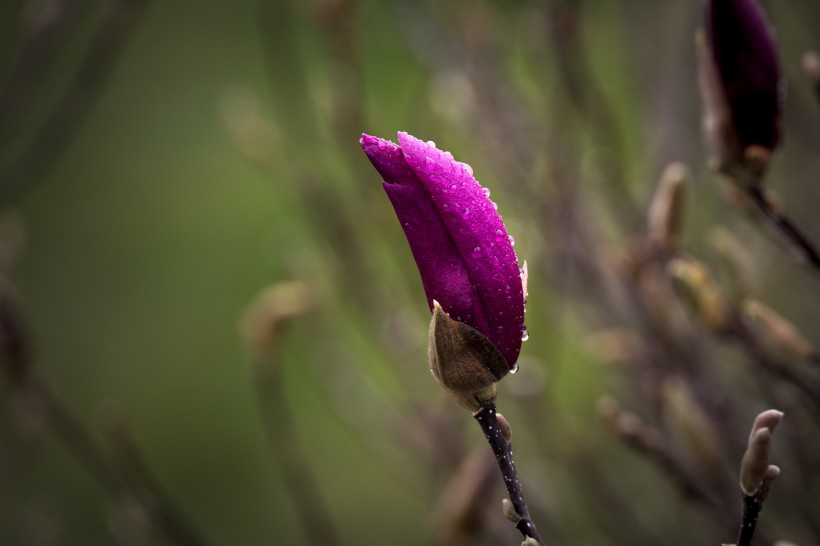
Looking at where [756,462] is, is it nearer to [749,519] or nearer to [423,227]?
[749,519]

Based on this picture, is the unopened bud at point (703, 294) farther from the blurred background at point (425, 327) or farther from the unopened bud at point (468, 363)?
the unopened bud at point (468, 363)

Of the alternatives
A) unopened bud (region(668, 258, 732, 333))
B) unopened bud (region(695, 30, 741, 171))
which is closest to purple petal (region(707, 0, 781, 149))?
unopened bud (region(695, 30, 741, 171))

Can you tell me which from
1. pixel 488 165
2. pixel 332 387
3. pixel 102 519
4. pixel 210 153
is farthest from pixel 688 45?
pixel 210 153

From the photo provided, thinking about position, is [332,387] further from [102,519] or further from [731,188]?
[102,519]

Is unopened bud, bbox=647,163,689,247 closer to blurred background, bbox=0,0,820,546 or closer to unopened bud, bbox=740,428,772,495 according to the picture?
blurred background, bbox=0,0,820,546

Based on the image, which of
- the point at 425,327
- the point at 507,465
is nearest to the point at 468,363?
the point at 507,465

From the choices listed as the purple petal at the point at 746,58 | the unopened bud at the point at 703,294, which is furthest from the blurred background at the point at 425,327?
the purple petal at the point at 746,58
